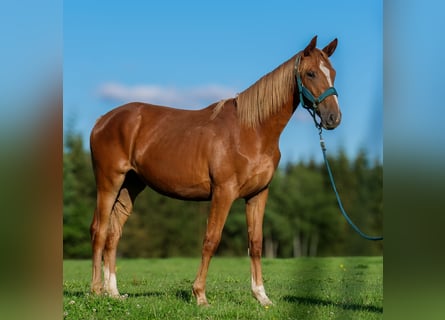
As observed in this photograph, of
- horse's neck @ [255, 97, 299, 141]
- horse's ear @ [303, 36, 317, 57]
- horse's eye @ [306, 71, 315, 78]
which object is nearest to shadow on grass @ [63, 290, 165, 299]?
horse's neck @ [255, 97, 299, 141]

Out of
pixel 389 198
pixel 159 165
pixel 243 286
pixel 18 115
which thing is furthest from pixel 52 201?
pixel 243 286

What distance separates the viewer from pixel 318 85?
5.24 m

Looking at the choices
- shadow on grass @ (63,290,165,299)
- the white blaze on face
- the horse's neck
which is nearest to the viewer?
the white blaze on face

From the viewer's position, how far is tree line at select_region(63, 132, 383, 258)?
30609 millimetres

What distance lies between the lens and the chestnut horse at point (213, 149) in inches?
217

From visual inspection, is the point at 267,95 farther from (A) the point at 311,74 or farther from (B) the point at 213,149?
(B) the point at 213,149

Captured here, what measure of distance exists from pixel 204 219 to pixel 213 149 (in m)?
28.4

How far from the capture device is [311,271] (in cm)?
961

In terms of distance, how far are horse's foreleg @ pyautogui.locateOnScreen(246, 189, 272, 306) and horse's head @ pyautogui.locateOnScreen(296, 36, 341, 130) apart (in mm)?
1205

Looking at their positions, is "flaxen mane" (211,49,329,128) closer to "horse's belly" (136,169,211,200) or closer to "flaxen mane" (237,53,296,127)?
"flaxen mane" (237,53,296,127)

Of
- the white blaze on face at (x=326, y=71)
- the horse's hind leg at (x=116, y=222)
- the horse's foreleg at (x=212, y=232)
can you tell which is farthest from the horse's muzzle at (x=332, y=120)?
the horse's hind leg at (x=116, y=222)

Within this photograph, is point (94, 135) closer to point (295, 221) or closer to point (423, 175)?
point (423, 175)

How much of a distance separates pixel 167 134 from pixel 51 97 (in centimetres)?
415

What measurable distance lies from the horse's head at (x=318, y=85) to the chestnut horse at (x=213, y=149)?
0.03ft
